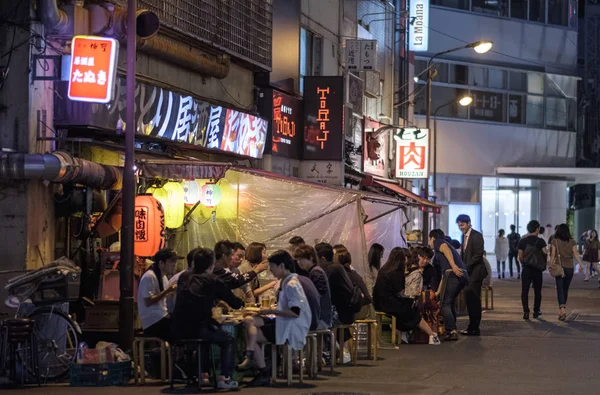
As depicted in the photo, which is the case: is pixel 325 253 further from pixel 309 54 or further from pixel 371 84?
pixel 371 84

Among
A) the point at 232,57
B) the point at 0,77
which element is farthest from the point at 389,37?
the point at 0,77

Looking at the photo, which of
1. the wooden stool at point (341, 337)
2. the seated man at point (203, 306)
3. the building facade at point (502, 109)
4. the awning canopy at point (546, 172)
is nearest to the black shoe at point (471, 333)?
the wooden stool at point (341, 337)

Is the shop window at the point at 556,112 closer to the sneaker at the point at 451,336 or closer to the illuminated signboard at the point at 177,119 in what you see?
the illuminated signboard at the point at 177,119

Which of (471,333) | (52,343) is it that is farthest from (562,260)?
(52,343)

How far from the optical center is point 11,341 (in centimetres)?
1292

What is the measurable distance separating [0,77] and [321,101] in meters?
12.4

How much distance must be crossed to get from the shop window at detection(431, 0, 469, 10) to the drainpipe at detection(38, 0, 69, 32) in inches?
1436

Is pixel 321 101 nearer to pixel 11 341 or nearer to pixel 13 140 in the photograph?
pixel 13 140

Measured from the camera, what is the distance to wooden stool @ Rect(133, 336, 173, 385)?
43.6 feet

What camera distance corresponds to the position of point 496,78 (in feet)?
169

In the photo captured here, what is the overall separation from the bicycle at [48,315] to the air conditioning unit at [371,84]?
20658 mm

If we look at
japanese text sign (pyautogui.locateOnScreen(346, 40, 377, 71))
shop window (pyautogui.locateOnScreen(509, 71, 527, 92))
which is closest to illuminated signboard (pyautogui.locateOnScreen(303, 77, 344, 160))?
japanese text sign (pyautogui.locateOnScreen(346, 40, 377, 71))

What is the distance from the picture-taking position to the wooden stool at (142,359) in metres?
13.3

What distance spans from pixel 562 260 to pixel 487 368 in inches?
337
